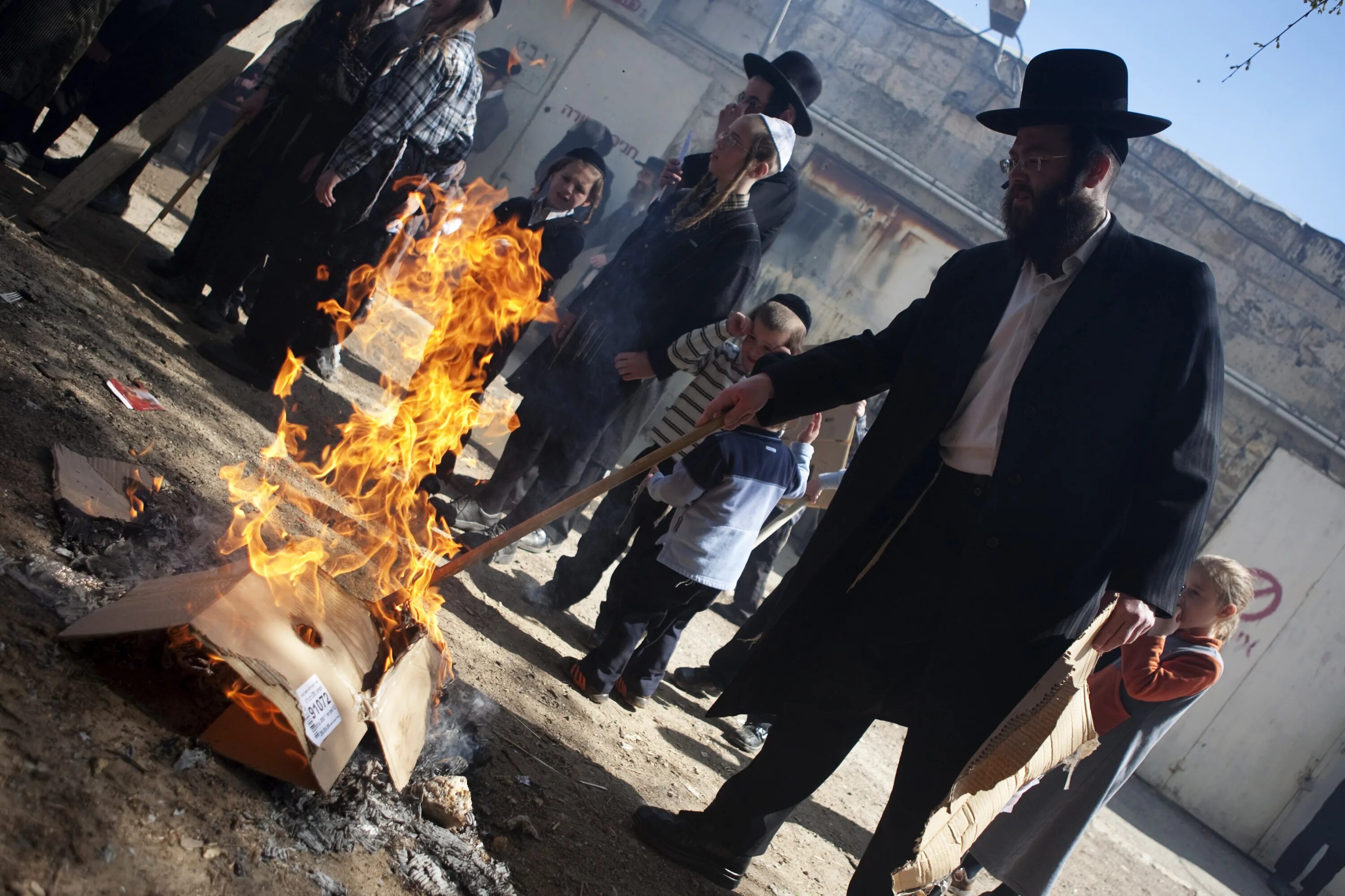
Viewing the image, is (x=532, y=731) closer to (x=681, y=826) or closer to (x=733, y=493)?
(x=681, y=826)

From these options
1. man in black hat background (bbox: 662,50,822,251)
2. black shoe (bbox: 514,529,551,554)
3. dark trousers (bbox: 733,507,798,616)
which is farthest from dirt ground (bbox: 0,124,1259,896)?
man in black hat background (bbox: 662,50,822,251)

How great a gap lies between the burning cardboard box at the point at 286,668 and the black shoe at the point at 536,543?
2484mm

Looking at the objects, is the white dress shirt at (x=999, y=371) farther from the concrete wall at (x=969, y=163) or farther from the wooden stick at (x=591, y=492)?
the concrete wall at (x=969, y=163)

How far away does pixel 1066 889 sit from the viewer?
5723 millimetres

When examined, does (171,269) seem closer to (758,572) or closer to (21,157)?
(21,157)

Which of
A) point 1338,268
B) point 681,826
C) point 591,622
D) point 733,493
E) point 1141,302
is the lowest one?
point 591,622

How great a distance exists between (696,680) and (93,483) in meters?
3.22

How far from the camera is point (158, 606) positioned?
7.07 feet

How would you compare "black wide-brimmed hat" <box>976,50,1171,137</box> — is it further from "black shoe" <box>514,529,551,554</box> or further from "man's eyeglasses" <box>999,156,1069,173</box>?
"black shoe" <box>514,529,551,554</box>

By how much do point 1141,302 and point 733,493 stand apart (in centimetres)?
181

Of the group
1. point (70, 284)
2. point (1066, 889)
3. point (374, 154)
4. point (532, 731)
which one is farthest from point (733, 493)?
point (1066, 889)

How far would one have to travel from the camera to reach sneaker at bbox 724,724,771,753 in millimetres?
4895

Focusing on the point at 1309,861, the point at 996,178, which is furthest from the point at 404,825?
the point at 996,178

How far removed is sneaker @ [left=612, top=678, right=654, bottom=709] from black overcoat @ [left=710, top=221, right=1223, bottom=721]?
176 centimetres
